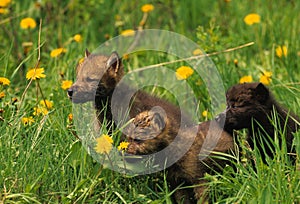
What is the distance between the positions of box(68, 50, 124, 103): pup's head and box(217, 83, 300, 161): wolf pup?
1.01m

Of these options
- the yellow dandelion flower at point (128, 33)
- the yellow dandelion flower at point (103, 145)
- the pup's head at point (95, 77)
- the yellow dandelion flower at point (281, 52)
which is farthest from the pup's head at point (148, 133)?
the yellow dandelion flower at point (128, 33)

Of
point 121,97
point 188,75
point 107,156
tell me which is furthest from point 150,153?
point 188,75

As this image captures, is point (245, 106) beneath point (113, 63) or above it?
beneath

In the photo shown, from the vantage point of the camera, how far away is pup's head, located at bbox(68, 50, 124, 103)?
6.01 metres

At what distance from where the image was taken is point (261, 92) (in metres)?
6.13

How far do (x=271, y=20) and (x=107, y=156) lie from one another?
4.09 metres

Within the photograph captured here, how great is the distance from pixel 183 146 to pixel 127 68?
256 cm

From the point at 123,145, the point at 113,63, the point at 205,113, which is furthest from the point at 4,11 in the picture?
the point at 123,145

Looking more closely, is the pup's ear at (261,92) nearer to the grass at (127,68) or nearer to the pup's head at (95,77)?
the grass at (127,68)

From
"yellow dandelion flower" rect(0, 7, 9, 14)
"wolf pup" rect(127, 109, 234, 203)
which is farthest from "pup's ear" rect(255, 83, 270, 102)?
"yellow dandelion flower" rect(0, 7, 9, 14)

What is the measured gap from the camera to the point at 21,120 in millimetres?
5656

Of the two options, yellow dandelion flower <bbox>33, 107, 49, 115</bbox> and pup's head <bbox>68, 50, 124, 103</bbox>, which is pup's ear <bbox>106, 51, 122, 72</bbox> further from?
yellow dandelion flower <bbox>33, 107, 49, 115</bbox>

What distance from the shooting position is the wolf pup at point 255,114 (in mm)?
6098

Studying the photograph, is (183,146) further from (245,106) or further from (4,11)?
(4,11)
